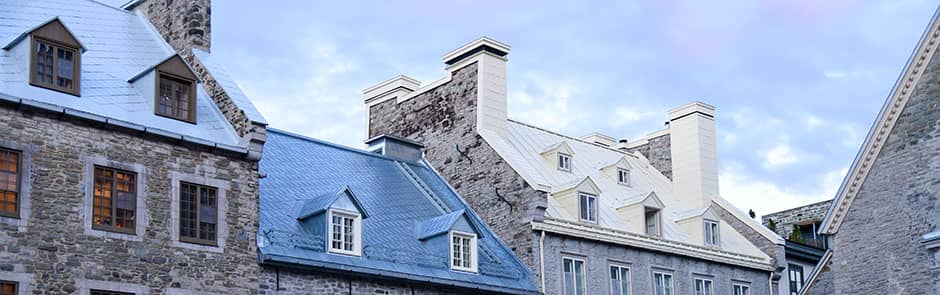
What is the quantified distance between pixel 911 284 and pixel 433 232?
1158 centimetres

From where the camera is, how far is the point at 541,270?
1294 inches

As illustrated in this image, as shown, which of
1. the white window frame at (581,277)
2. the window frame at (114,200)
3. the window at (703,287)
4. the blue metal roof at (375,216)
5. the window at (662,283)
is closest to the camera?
the window frame at (114,200)

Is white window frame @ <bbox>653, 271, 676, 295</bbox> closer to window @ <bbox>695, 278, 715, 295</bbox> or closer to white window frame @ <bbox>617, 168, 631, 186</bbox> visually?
window @ <bbox>695, 278, 715, 295</bbox>

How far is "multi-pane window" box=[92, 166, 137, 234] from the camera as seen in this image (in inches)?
933

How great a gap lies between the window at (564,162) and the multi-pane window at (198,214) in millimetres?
15274

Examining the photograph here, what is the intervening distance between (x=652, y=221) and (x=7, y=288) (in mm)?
20386

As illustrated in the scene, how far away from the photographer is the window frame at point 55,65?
23.7 metres

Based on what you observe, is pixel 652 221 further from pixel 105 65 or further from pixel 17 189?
pixel 17 189

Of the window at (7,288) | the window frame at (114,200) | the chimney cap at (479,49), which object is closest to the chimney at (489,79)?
the chimney cap at (479,49)

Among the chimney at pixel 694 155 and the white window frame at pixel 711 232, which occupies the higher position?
the chimney at pixel 694 155

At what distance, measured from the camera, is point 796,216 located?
176 ft

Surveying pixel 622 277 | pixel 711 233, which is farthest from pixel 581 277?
pixel 711 233

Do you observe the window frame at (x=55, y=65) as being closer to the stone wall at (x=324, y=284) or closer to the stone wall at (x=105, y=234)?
the stone wall at (x=105, y=234)

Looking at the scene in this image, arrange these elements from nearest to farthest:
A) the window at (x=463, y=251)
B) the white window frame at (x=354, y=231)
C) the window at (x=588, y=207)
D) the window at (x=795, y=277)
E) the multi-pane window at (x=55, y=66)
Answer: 1. the multi-pane window at (x=55, y=66)
2. the white window frame at (x=354, y=231)
3. the window at (x=463, y=251)
4. the window at (x=588, y=207)
5. the window at (x=795, y=277)
